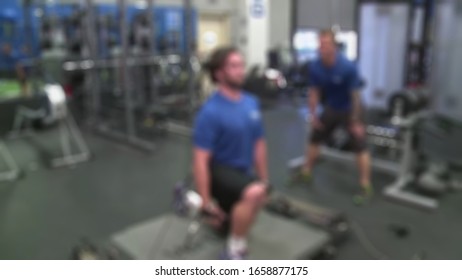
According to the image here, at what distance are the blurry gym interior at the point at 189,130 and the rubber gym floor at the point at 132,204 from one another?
16 mm

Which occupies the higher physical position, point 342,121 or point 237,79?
point 237,79

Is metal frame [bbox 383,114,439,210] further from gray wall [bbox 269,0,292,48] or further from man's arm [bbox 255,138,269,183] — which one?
gray wall [bbox 269,0,292,48]

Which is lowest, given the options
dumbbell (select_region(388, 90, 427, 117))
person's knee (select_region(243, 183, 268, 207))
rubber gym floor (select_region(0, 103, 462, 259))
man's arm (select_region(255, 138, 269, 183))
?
rubber gym floor (select_region(0, 103, 462, 259))

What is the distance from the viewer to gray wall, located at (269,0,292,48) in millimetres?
9461

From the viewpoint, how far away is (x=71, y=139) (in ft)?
18.8

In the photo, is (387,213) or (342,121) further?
(342,121)

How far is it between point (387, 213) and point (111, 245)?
6.91ft

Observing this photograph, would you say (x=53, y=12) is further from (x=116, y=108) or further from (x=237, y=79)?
(x=237, y=79)

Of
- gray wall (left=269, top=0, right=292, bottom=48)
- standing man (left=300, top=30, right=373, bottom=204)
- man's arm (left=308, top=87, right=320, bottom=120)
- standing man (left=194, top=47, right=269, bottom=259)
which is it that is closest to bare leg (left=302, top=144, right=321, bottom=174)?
standing man (left=300, top=30, right=373, bottom=204)

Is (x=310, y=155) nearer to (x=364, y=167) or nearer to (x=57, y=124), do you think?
(x=364, y=167)

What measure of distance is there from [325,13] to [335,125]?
16.8 feet

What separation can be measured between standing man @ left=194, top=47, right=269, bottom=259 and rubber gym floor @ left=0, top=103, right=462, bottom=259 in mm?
846

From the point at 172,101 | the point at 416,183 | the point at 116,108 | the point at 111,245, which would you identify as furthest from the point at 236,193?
the point at 172,101

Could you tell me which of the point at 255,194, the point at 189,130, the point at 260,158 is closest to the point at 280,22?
the point at 189,130
